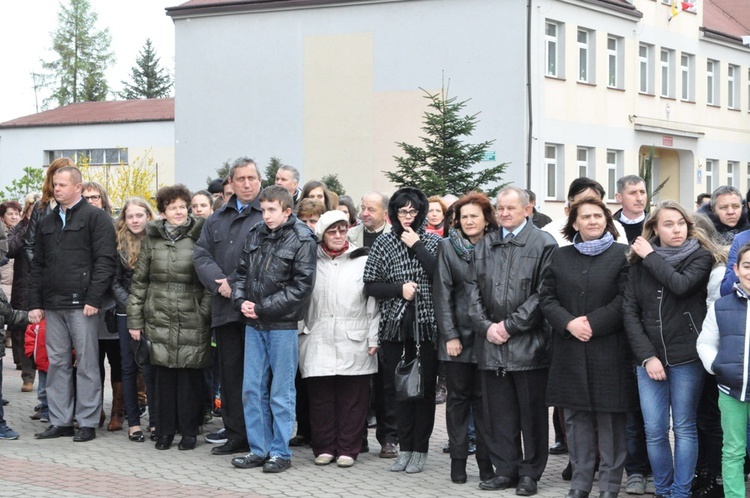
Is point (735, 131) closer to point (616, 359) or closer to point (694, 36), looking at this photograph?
point (694, 36)

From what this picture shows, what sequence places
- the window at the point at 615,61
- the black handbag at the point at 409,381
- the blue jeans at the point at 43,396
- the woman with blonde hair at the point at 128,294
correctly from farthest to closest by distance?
the window at the point at 615,61
the blue jeans at the point at 43,396
the woman with blonde hair at the point at 128,294
the black handbag at the point at 409,381

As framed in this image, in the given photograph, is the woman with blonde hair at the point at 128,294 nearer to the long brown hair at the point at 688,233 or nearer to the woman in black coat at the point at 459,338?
the woman in black coat at the point at 459,338

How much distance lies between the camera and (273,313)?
29.2 ft

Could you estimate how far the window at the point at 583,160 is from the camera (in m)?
37.4

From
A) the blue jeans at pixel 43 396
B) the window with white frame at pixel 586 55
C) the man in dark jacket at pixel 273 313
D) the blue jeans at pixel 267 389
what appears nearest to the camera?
the man in dark jacket at pixel 273 313

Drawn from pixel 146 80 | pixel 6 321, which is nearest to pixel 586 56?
pixel 6 321

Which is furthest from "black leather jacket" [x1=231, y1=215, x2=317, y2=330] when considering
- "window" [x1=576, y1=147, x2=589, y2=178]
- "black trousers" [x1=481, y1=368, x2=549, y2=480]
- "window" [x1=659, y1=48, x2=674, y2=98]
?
"window" [x1=659, y1=48, x2=674, y2=98]

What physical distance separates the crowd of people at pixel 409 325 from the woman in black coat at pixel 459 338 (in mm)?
16

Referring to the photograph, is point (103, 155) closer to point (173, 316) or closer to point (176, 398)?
point (176, 398)

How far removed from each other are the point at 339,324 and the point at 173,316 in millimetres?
1472

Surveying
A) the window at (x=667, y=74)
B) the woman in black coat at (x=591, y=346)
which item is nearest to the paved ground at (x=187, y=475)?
the woman in black coat at (x=591, y=346)

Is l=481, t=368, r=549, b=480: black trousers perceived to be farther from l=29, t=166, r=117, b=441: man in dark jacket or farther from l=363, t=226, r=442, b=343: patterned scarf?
l=29, t=166, r=117, b=441: man in dark jacket

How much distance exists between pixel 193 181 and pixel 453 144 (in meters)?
18.4

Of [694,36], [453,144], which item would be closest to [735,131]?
[694,36]
